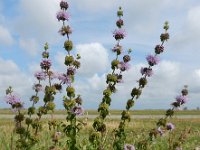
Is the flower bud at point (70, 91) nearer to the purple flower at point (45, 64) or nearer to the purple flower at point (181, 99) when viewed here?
the purple flower at point (45, 64)

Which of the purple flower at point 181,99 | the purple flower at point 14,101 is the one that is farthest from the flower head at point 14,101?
the purple flower at point 181,99

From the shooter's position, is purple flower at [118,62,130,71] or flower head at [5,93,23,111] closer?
flower head at [5,93,23,111]

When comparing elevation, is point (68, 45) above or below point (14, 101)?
above

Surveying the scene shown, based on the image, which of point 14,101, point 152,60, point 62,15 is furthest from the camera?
point 152,60

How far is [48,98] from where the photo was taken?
6.07 metres

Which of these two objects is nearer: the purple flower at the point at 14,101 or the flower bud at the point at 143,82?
the purple flower at the point at 14,101

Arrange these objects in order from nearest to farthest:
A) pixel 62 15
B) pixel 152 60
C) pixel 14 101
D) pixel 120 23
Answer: pixel 14 101
pixel 62 15
pixel 152 60
pixel 120 23

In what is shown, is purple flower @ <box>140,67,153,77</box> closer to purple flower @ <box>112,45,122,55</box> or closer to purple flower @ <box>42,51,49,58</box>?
purple flower @ <box>112,45,122,55</box>

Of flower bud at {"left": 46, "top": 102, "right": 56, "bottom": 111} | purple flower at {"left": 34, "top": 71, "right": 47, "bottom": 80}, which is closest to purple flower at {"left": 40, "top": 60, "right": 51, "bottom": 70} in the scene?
purple flower at {"left": 34, "top": 71, "right": 47, "bottom": 80}

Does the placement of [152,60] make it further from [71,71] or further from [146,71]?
[71,71]

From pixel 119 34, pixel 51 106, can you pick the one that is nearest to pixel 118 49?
pixel 119 34

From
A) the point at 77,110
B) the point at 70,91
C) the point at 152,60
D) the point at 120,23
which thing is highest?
the point at 120,23

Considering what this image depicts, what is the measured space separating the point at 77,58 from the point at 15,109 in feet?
4.26

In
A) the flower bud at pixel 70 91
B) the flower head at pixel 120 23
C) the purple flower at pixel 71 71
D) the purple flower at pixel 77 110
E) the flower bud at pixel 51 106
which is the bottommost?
the purple flower at pixel 77 110
